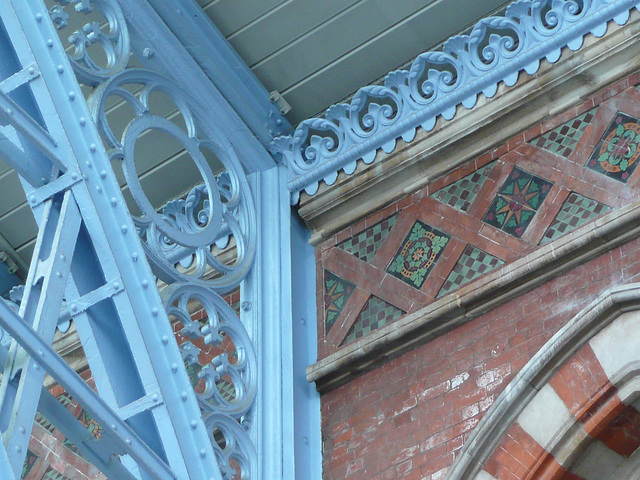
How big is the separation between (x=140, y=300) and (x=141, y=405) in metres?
0.39

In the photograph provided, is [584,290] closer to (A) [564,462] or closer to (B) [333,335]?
(A) [564,462]

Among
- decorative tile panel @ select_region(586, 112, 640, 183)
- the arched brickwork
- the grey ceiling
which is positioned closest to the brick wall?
decorative tile panel @ select_region(586, 112, 640, 183)

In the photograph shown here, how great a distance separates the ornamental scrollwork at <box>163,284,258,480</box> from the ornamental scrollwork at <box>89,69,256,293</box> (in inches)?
4.3

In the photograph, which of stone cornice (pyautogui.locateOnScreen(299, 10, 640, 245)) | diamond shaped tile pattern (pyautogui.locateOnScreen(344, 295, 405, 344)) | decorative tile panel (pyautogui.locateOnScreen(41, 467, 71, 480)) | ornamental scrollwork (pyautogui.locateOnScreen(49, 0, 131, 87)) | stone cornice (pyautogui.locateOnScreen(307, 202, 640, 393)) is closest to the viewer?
stone cornice (pyautogui.locateOnScreen(307, 202, 640, 393))

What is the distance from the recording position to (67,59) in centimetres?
464

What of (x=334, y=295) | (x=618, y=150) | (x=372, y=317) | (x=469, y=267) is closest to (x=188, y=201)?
(x=334, y=295)

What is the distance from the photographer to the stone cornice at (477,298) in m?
4.54

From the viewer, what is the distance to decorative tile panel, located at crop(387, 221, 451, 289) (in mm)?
5074

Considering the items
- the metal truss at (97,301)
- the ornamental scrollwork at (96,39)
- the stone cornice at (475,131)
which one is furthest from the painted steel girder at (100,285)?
the stone cornice at (475,131)

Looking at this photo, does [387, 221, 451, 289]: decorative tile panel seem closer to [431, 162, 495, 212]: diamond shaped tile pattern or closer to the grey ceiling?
[431, 162, 495, 212]: diamond shaped tile pattern

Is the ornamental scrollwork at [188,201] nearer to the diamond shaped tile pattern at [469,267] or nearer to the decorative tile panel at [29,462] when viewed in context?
the diamond shaped tile pattern at [469,267]

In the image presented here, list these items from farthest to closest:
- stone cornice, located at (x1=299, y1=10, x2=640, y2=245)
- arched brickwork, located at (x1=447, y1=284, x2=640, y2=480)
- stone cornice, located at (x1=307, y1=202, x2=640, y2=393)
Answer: stone cornice, located at (x1=299, y1=10, x2=640, y2=245) → stone cornice, located at (x1=307, y1=202, x2=640, y2=393) → arched brickwork, located at (x1=447, y1=284, x2=640, y2=480)

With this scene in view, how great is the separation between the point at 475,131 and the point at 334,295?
893 millimetres

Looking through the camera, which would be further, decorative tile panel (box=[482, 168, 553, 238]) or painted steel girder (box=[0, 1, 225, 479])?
decorative tile panel (box=[482, 168, 553, 238])
